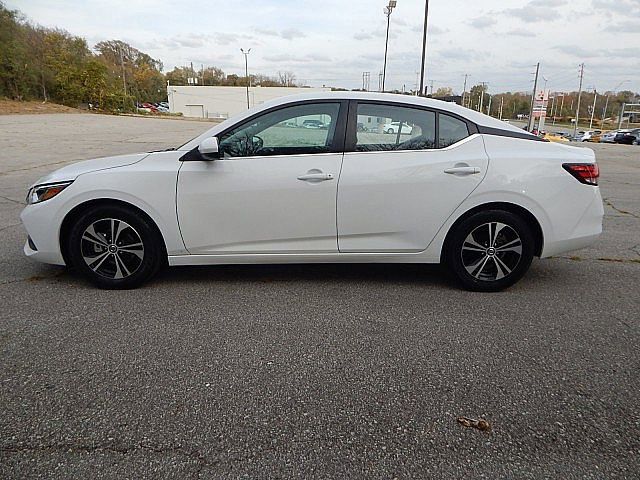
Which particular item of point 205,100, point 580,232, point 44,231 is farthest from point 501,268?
point 205,100

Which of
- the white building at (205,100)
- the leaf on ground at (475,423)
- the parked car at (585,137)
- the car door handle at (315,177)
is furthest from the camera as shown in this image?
the white building at (205,100)

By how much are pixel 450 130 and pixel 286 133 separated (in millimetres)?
1375

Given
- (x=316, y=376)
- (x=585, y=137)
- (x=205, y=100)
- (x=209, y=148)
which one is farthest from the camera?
(x=205, y=100)

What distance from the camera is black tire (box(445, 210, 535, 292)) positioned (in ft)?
12.1

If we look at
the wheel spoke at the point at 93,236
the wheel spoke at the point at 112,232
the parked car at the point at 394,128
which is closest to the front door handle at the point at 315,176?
the parked car at the point at 394,128

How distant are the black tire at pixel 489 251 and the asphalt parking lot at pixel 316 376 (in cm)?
16

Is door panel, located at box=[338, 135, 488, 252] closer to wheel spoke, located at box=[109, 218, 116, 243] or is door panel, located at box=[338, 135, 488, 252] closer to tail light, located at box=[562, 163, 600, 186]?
tail light, located at box=[562, 163, 600, 186]

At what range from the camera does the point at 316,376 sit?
8.42 ft

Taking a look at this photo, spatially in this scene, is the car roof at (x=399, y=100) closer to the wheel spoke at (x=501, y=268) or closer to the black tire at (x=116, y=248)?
the wheel spoke at (x=501, y=268)

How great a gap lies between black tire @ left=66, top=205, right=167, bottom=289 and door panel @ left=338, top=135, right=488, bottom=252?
1607 millimetres

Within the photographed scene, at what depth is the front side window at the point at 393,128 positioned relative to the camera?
362 cm

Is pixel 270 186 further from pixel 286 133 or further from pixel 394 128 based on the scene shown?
pixel 394 128

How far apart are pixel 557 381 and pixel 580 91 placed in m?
112

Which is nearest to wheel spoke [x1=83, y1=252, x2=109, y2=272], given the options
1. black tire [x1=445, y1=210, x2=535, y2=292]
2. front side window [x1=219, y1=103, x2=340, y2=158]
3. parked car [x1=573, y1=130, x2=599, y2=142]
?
front side window [x1=219, y1=103, x2=340, y2=158]
